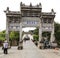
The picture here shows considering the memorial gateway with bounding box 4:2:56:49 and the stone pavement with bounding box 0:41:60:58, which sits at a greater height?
the memorial gateway with bounding box 4:2:56:49

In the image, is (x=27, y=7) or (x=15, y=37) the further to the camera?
(x=15, y=37)

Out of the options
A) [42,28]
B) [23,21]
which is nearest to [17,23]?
[23,21]

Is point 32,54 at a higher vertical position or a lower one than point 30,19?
lower

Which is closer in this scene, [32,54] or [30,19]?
[32,54]

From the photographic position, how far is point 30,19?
45156 mm

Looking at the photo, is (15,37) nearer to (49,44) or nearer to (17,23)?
(17,23)

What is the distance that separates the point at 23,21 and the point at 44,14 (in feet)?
12.7

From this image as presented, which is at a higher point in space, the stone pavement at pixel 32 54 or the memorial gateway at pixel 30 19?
the memorial gateway at pixel 30 19

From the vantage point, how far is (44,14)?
44.9m

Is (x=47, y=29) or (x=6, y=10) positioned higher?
(x=6, y=10)

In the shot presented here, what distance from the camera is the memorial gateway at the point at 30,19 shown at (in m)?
44.4

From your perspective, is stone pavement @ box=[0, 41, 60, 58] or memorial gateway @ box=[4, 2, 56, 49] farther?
memorial gateway @ box=[4, 2, 56, 49]

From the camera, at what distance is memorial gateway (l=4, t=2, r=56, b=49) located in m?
44.4

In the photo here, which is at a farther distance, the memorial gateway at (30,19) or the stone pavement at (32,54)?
the memorial gateway at (30,19)
